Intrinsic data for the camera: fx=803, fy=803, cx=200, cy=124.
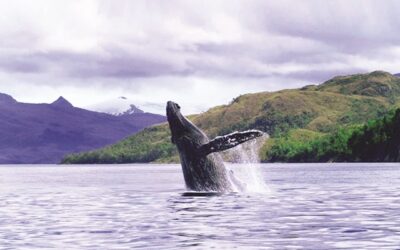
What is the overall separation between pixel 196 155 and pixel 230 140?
4.17m

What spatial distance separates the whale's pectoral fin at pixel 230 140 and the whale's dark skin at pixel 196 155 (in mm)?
84

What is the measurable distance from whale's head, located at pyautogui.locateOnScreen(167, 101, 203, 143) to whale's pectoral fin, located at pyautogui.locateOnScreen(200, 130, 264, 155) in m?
2.21

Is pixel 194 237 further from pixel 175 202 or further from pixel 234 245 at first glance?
pixel 175 202

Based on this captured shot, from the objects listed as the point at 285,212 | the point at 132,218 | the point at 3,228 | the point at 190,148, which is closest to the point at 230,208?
the point at 285,212

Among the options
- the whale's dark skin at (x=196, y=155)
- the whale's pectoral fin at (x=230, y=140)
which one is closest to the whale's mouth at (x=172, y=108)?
the whale's dark skin at (x=196, y=155)

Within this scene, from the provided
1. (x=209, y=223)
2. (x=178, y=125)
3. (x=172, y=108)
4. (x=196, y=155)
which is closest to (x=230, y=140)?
(x=196, y=155)

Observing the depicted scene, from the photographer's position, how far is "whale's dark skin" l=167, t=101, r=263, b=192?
4575 centimetres

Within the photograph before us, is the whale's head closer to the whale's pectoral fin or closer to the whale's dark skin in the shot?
the whale's dark skin

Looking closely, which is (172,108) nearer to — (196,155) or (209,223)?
(196,155)

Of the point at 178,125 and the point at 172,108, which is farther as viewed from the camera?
the point at 172,108

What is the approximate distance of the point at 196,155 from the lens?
45.6m

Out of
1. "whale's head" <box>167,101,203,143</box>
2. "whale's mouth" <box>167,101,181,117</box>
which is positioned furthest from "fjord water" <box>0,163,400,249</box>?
"whale's mouth" <box>167,101,181,117</box>

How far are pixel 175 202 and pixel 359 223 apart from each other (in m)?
15.4

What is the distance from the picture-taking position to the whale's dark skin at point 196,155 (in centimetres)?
4575
